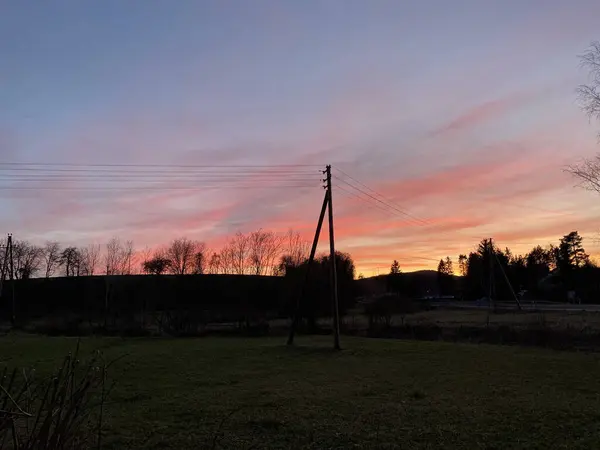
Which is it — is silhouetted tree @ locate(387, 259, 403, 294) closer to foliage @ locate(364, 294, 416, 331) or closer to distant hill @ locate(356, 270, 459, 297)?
distant hill @ locate(356, 270, 459, 297)

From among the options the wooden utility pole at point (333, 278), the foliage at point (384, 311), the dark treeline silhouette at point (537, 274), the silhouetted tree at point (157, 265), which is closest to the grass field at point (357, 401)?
the wooden utility pole at point (333, 278)

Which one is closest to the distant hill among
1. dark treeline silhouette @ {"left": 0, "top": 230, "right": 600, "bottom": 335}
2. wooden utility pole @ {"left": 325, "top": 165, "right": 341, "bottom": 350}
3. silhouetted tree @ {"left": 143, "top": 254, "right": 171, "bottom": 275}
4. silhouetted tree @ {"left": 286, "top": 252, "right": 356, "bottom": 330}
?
dark treeline silhouette @ {"left": 0, "top": 230, "right": 600, "bottom": 335}

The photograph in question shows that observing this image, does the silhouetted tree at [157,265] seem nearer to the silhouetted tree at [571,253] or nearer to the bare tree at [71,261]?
the bare tree at [71,261]

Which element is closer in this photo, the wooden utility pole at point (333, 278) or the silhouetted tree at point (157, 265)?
the wooden utility pole at point (333, 278)

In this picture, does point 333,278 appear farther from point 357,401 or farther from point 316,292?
point 316,292

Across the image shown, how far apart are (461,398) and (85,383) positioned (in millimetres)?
10156

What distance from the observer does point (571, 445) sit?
728 centimetres

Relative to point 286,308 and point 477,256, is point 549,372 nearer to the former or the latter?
point 286,308

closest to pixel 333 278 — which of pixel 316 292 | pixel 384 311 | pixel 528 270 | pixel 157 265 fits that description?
pixel 384 311

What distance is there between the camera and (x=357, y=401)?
11.1 m

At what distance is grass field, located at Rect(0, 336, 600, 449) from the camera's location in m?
7.85

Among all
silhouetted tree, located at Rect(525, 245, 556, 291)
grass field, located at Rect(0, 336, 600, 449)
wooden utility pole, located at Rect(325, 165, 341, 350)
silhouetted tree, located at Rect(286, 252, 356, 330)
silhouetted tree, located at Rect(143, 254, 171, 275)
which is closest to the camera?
grass field, located at Rect(0, 336, 600, 449)

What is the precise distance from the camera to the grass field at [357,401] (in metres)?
7.85

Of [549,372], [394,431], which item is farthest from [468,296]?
[394,431]
